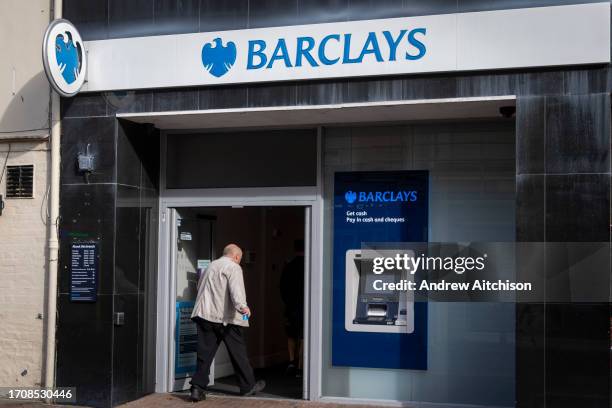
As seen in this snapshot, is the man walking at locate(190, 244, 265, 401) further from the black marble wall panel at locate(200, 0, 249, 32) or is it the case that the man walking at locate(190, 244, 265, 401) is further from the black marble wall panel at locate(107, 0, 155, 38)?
the black marble wall panel at locate(107, 0, 155, 38)

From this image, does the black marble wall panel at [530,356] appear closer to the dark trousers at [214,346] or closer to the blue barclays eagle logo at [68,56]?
the dark trousers at [214,346]

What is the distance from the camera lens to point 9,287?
917 cm

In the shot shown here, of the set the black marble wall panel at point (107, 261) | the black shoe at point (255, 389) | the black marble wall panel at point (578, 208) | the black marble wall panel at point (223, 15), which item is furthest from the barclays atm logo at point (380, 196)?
the black marble wall panel at point (107, 261)

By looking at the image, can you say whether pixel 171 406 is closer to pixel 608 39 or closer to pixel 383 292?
pixel 383 292

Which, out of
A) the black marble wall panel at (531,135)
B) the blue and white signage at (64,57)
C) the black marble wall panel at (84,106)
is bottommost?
the black marble wall panel at (531,135)

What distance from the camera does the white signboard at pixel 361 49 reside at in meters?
7.43

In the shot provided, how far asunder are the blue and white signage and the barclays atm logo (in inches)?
126

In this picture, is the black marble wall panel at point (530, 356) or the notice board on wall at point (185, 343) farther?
the notice board on wall at point (185, 343)

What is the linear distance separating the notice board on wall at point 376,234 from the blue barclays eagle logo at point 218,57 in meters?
1.71

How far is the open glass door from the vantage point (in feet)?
31.3

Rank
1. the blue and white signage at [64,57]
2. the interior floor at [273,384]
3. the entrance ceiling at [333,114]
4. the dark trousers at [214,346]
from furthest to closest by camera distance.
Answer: the interior floor at [273,384] → the dark trousers at [214,346] → the blue and white signage at [64,57] → the entrance ceiling at [333,114]

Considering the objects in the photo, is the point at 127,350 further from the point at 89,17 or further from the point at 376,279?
the point at 89,17

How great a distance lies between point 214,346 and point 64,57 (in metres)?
3.50

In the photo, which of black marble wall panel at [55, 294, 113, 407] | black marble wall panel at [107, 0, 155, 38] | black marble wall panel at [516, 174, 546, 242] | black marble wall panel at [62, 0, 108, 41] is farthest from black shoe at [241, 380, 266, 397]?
black marble wall panel at [62, 0, 108, 41]
